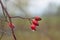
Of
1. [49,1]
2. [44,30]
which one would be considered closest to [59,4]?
[49,1]

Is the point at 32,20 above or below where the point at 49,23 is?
above

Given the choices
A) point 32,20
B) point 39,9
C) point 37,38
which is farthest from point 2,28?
point 39,9

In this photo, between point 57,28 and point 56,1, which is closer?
point 57,28

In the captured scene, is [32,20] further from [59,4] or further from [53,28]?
[59,4]

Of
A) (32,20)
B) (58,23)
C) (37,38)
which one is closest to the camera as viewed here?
(32,20)

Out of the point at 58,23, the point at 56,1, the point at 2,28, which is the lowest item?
the point at 58,23

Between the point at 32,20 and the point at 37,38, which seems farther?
the point at 37,38

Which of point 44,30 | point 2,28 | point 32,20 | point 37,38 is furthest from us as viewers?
point 44,30

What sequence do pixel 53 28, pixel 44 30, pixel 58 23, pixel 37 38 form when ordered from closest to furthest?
pixel 37 38
pixel 44 30
pixel 53 28
pixel 58 23

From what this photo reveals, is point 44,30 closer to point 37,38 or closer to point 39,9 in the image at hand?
point 37,38
